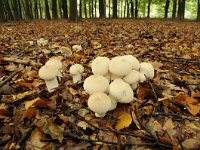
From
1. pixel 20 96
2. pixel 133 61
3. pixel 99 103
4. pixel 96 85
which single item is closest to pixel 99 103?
pixel 99 103

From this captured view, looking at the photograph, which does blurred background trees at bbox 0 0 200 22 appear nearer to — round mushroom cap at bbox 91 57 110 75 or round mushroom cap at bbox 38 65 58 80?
round mushroom cap at bbox 38 65 58 80

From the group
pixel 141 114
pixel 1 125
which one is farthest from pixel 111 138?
pixel 1 125

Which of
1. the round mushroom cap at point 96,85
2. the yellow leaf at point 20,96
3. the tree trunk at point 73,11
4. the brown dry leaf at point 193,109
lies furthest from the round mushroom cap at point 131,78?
the tree trunk at point 73,11

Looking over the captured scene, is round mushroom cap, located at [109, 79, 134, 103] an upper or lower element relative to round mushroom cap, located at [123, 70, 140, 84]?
lower

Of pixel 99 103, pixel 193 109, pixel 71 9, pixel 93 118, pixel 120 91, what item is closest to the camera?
pixel 99 103

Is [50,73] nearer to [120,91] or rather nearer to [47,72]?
[47,72]

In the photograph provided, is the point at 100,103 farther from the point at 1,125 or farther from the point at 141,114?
the point at 1,125

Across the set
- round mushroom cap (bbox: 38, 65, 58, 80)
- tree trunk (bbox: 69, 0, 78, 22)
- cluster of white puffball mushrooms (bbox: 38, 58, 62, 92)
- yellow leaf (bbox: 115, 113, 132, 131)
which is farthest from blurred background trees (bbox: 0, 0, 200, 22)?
yellow leaf (bbox: 115, 113, 132, 131)
